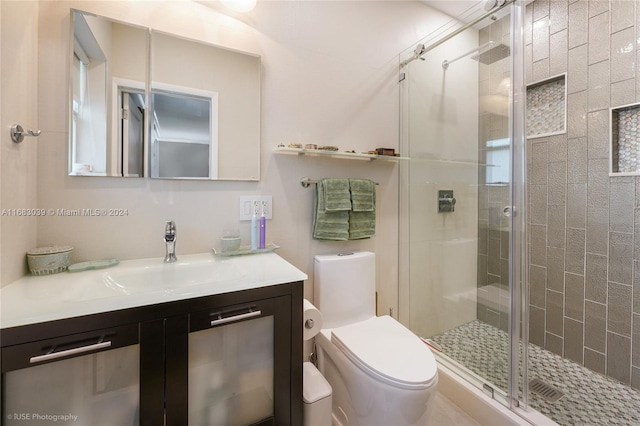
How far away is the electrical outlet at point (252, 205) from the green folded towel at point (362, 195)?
0.48 m

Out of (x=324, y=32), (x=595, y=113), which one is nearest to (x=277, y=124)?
(x=324, y=32)

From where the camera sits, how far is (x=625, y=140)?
1.59 meters

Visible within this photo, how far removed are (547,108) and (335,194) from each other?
1.73 meters

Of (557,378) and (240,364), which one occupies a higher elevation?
(240,364)

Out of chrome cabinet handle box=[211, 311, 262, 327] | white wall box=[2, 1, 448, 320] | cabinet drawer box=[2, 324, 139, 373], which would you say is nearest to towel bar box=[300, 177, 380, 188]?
white wall box=[2, 1, 448, 320]

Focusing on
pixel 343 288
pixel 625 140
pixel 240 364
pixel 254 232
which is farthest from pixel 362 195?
pixel 625 140

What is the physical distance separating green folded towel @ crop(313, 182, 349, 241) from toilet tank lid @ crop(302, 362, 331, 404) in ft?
2.15

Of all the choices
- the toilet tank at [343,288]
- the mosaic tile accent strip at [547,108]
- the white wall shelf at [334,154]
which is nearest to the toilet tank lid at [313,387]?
the toilet tank at [343,288]

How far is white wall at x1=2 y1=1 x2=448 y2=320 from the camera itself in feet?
3.47

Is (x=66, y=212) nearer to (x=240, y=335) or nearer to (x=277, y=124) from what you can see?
(x=240, y=335)

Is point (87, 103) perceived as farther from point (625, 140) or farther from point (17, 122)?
point (625, 140)

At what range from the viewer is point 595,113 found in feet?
5.51

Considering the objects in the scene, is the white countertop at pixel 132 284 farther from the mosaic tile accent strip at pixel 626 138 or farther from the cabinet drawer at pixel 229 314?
the mosaic tile accent strip at pixel 626 138

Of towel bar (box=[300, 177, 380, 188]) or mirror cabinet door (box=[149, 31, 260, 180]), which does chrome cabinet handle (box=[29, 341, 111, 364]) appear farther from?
towel bar (box=[300, 177, 380, 188])
